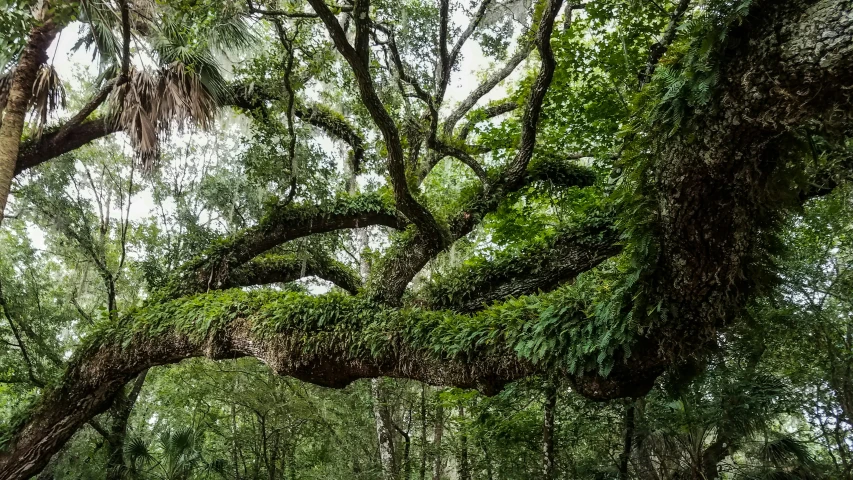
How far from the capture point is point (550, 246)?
17.6 ft

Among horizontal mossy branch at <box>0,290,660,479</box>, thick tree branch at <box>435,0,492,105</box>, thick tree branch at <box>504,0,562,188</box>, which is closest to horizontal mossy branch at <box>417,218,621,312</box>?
thick tree branch at <box>504,0,562,188</box>

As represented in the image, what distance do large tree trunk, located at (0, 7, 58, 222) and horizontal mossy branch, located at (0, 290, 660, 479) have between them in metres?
1.89

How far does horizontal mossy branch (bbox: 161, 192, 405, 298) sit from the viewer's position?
5930mm

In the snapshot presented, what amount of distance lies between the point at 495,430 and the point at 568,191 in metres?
3.31

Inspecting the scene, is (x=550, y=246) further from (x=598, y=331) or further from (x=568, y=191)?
(x=598, y=331)

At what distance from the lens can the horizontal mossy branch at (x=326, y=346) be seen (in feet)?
10.7

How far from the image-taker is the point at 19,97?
4.78 metres

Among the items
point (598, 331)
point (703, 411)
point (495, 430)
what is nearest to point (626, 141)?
point (598, 331)

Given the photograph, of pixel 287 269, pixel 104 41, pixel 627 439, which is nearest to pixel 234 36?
pixel 104 41

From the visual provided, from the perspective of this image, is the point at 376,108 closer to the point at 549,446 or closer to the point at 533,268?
the point at 533,268

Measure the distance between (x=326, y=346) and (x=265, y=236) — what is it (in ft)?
7.08

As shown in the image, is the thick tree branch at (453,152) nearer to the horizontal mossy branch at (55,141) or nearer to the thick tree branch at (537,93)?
the thick tree branch at (537,93)

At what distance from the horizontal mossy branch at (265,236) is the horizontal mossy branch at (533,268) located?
1.41m

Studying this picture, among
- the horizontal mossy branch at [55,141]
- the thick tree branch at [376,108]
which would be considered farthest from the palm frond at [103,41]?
the thick tree branch at [376,108]
